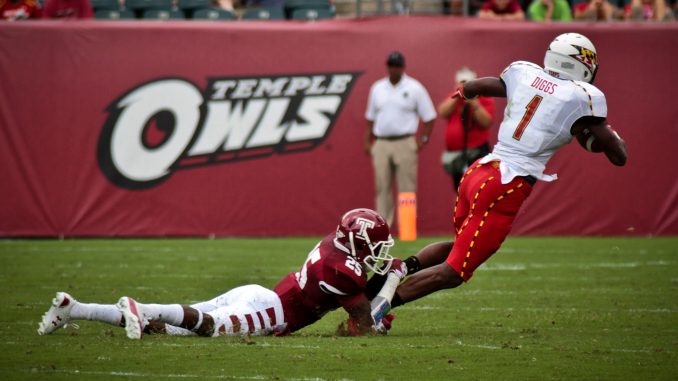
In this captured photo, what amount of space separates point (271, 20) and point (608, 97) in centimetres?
427

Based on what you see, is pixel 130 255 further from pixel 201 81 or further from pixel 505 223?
pixel 505 223

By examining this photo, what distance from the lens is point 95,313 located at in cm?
609

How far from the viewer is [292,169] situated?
13.9 metres

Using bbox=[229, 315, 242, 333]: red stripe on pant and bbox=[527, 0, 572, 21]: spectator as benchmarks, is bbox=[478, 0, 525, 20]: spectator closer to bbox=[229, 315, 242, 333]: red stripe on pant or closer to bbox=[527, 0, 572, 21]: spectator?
bbox=[527, 0, 572, 21]: spectator

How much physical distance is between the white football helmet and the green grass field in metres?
1.58

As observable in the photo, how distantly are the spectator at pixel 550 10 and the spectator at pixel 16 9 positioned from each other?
645cm

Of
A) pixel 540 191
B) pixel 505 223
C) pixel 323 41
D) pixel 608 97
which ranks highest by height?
pixel 505 223

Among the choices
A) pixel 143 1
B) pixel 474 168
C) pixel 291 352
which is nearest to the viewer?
pixel 291 352

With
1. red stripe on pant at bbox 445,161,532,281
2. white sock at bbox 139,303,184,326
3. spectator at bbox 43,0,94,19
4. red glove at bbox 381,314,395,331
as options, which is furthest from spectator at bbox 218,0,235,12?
white sock at bbox 139,303,184,326

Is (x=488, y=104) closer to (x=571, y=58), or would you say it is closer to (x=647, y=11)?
(x=647, y=11)

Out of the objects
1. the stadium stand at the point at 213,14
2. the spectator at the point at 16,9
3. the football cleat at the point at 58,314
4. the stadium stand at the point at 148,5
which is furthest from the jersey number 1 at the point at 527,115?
the stadium stand at the point at 148,5

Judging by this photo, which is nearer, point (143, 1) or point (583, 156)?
point (583, 156)

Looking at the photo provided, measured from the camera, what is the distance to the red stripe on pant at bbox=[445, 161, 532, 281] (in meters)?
6.64

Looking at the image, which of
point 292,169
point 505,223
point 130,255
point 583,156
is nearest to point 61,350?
point 505,223
